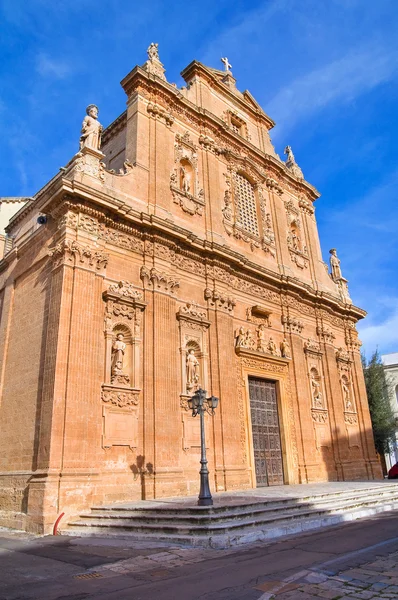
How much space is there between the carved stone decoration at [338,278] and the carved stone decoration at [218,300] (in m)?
10.5

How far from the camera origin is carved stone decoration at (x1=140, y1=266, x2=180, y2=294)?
1506cm

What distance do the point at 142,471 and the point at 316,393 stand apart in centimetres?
1065

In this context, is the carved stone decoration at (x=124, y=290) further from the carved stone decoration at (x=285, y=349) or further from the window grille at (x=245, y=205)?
the carved stone decoration at (x=285, y=349)

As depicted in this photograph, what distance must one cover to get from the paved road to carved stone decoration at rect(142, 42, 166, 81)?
55.1 ft

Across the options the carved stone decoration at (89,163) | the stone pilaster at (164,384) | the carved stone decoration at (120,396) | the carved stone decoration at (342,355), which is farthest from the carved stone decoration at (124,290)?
the carved stone decoration at (342,355)

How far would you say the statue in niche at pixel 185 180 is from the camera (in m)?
18.6

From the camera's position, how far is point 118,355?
13.5 metres

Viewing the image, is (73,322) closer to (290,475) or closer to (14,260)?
(14,260)

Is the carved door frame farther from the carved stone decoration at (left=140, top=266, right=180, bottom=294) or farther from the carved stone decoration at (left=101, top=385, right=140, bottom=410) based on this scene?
the carved stone decoration at (left=101, top=385, right=140, bottom=410)

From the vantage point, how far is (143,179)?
16.8 metres

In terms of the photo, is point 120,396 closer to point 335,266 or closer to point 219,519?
point 219,519

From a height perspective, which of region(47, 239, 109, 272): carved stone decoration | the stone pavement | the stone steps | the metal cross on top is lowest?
the stone pavement

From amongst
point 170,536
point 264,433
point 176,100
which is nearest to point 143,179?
point 176,100

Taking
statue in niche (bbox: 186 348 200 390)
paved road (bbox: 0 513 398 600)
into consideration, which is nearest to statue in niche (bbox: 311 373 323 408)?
statue in niche (bbox: 186 348 200 390)
